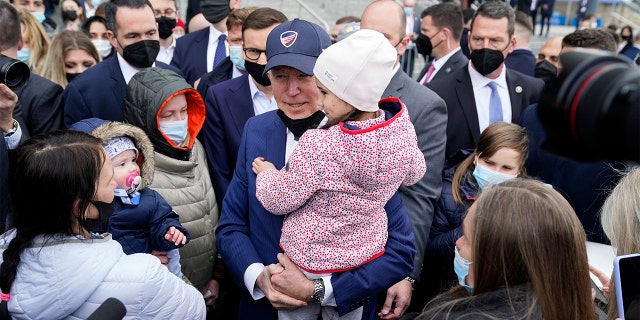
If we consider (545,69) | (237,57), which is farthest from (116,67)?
(545,69)

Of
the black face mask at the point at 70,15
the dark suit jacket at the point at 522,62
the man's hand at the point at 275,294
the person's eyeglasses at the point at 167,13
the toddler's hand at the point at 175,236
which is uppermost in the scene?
the toddler's hand at the point at 175,236

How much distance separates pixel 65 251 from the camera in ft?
6.88

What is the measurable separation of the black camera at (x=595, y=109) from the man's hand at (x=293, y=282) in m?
1.47

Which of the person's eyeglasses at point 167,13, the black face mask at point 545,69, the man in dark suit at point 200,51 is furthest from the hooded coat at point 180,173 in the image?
the black face mask at point 545,69

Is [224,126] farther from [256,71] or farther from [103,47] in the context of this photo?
[103,47]

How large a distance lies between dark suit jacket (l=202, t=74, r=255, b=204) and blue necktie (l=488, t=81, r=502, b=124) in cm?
181

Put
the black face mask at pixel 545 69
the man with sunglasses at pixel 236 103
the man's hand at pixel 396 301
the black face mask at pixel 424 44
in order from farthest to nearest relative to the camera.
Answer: the black face mask at pixel 424 44, the black face mask at pixel 545 69, the man with sunglasses at pixel 236 103, the man's hand at pixel 396 301

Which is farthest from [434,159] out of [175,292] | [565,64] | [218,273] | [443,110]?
[565,64]

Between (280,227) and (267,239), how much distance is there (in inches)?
3.6

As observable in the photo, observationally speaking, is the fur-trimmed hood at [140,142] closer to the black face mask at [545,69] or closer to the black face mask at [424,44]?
the black face mask at [424,44]

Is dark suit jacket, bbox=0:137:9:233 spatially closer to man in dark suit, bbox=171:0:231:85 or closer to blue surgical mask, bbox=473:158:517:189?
blue surgical mask, bbox=473:158:517:189

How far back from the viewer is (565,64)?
1.21 metres

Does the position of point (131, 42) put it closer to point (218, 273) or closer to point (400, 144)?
point (218, 273)

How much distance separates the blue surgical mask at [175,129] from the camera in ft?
10.3
